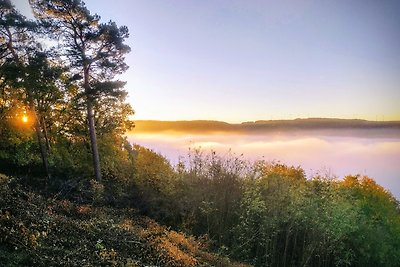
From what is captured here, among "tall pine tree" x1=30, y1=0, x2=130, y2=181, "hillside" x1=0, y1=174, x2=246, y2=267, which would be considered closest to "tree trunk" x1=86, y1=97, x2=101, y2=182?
"tall pine tree" x1=30, y1=0, x2=130, y2=181

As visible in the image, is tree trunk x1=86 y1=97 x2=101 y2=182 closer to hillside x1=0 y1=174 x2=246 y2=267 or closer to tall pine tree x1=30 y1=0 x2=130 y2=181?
tall pine tree x1=30 y1=0 x2=130 y2=181

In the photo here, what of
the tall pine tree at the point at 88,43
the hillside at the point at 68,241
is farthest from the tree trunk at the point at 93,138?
the hillside at the point at 68,241

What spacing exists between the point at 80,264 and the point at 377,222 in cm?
4169

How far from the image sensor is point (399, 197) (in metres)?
63.2

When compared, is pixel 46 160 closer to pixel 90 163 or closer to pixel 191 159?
pixel 90 163

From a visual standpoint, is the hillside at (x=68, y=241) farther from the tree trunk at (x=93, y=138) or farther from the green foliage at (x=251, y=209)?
the tree trunk at (x=93, y=138)

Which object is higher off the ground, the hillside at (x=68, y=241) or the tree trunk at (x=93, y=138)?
the tree trunk at (x=93, y=138)

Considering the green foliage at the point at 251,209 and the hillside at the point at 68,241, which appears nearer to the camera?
the hillside at the point at 68,241

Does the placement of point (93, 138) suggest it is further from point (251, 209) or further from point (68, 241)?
point (68, 241)

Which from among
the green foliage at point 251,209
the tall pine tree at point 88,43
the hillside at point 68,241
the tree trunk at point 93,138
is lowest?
the green foliage at point 251,209

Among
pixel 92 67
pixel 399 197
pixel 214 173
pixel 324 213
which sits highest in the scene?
pixel 92 67

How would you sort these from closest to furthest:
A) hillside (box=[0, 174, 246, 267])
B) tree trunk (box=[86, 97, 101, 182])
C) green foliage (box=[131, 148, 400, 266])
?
hillside (box=[0, 174, 246, 267]) → green foliage (box=[131, 148, 400, 266]) → tree trunk (box=[86, 97, 101, 182])

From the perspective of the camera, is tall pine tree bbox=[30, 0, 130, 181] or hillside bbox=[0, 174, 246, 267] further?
tall pine tree bbox=[30, 0, 130, 181]

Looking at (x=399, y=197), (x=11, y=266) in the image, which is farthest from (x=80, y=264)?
(x=399, y=197)
